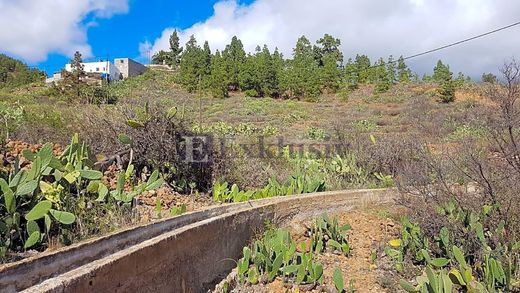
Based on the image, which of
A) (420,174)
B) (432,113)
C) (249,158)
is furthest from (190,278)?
(432,113)

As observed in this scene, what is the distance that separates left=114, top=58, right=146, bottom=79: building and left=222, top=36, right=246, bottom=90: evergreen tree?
1659 centimetres

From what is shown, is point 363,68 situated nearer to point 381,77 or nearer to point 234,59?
point 381,77

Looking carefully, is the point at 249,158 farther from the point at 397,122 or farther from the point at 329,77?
the point at 329,77

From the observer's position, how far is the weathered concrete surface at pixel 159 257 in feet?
9.79

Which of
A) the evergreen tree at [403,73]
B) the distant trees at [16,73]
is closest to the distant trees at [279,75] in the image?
the evergreen tree at [403,73]

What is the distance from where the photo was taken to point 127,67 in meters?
69.2

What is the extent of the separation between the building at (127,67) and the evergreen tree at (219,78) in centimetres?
2010

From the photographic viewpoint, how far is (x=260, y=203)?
22.7ft

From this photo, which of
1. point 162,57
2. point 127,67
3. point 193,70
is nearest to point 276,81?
point 193,70

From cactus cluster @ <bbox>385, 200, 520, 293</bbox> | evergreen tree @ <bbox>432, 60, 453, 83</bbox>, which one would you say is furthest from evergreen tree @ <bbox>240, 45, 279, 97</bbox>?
cactus cluster @ <bbox>385, 200, 520, 293</bbox>

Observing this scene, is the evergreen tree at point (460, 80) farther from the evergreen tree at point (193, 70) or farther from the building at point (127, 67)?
the building at point (127, 67)

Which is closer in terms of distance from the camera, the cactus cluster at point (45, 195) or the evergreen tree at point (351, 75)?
the cactus cluster at point (45, 195)

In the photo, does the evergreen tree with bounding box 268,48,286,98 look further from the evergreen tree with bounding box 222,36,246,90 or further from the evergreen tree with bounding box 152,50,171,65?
the evergreen tree with bounding box 152,50,171,65

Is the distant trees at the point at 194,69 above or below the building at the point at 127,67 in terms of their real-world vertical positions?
below
